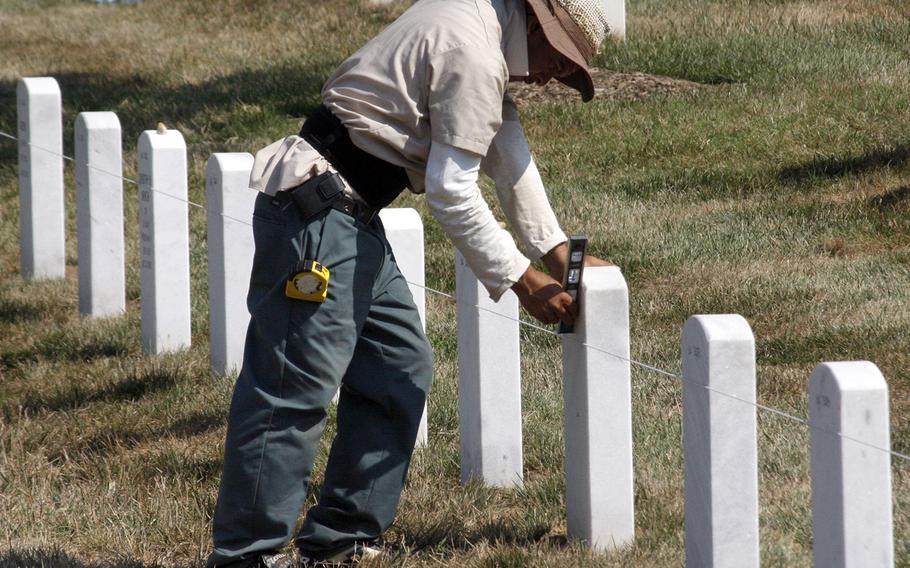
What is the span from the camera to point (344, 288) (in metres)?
3.38

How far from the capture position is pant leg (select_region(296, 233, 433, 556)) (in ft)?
11.8

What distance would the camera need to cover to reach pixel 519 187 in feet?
12.1

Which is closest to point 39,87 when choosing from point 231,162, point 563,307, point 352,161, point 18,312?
point 18,312

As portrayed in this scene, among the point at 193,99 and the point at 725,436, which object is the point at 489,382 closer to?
the point at 725,436

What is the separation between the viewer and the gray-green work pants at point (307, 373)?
336 centimetres

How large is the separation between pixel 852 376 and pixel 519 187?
1.21m

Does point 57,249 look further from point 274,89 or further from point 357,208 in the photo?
point 357,208

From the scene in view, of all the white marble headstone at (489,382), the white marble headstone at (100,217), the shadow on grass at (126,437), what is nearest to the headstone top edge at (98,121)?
the white marble headstone at (100,217)

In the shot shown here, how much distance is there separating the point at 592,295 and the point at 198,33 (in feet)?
37.8

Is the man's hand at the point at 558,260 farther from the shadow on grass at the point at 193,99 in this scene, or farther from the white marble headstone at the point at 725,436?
the shadow on grass at the point at 193,99

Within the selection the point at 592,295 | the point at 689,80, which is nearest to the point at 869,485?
the point at 592,295

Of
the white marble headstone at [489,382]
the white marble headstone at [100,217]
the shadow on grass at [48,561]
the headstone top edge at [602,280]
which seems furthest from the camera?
the white marble headstone at [100,217]

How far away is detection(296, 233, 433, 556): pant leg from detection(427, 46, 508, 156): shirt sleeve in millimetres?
552

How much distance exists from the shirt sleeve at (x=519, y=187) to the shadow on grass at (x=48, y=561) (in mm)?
1348
